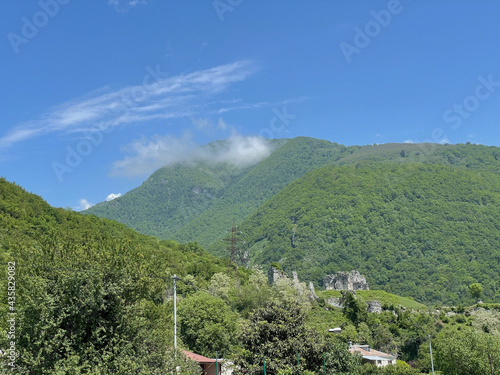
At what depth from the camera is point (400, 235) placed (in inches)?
6806

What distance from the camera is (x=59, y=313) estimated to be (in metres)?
19.2

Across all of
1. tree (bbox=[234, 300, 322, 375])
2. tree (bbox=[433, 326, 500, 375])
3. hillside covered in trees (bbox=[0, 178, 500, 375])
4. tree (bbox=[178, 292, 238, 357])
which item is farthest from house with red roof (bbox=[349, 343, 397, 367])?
tree (bbox=[234, 300, 322, 375])

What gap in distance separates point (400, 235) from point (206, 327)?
14006 centimetres

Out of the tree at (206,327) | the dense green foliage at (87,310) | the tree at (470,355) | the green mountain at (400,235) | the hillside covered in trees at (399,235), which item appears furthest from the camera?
the hillside covered in trees at (399,235)

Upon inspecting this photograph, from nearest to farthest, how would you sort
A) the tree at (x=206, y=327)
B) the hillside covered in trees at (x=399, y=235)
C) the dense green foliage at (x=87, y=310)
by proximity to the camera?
1. the dense green foliage at (x=87, y=310)
2. the tree at (x=206, y=327)
3. the hillside covered in trees at (x=399, y=235)

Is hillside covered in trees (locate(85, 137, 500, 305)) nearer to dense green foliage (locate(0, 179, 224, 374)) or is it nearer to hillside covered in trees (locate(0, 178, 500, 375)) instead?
hillside covered in trees (locate(0, 178, 500, 375))

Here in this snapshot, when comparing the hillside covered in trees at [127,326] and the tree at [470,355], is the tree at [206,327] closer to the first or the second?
the hillside covered in trees at [127,326]

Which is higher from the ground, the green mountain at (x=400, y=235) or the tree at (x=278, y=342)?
the green mountain at (x=400, y=235)

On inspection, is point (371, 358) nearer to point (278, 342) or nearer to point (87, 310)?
point (278, 342)

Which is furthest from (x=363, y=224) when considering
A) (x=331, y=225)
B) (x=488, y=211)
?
(x=488, y=211)

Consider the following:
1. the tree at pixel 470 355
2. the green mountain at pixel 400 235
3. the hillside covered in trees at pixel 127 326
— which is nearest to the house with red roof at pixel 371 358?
the hillside covered in trees at pixel 127 326

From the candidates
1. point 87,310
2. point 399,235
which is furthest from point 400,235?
point 87,310

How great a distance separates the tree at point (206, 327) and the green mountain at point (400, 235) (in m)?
104

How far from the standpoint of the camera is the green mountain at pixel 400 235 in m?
147
